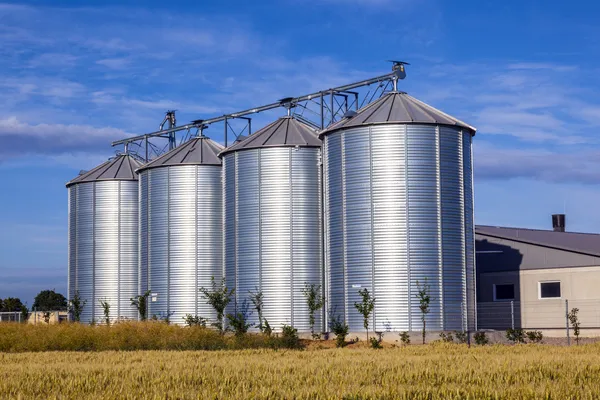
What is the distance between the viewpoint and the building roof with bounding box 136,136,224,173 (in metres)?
60.2

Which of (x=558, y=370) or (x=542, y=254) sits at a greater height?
(x=542, y=254)

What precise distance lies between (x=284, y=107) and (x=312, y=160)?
21.9 ft

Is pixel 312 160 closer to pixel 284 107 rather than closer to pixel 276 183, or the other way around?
pixel 276 183

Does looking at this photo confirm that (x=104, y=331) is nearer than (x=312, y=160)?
Yes

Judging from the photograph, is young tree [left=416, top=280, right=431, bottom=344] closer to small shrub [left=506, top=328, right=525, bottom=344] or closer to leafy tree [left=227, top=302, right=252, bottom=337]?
small shrub [left=506, top=328, right=525, bottom=344]

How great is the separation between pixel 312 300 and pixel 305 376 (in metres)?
27.6

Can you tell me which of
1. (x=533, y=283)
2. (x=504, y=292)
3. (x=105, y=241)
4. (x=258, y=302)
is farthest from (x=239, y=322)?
(x=533, y=283)

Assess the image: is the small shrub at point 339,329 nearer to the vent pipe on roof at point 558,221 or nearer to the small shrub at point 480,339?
the small shrub at point 480,339

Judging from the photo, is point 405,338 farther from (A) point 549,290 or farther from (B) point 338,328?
(A) point 549,290

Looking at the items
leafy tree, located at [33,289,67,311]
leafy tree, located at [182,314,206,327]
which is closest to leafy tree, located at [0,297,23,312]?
leafy tree, located at [33,289,67,311]

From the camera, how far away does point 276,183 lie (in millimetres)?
53844

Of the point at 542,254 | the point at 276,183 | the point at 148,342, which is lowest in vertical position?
the point at 148,342

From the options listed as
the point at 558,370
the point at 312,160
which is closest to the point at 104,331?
the point at 312,160

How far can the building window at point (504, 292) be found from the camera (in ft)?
Answer: 192
